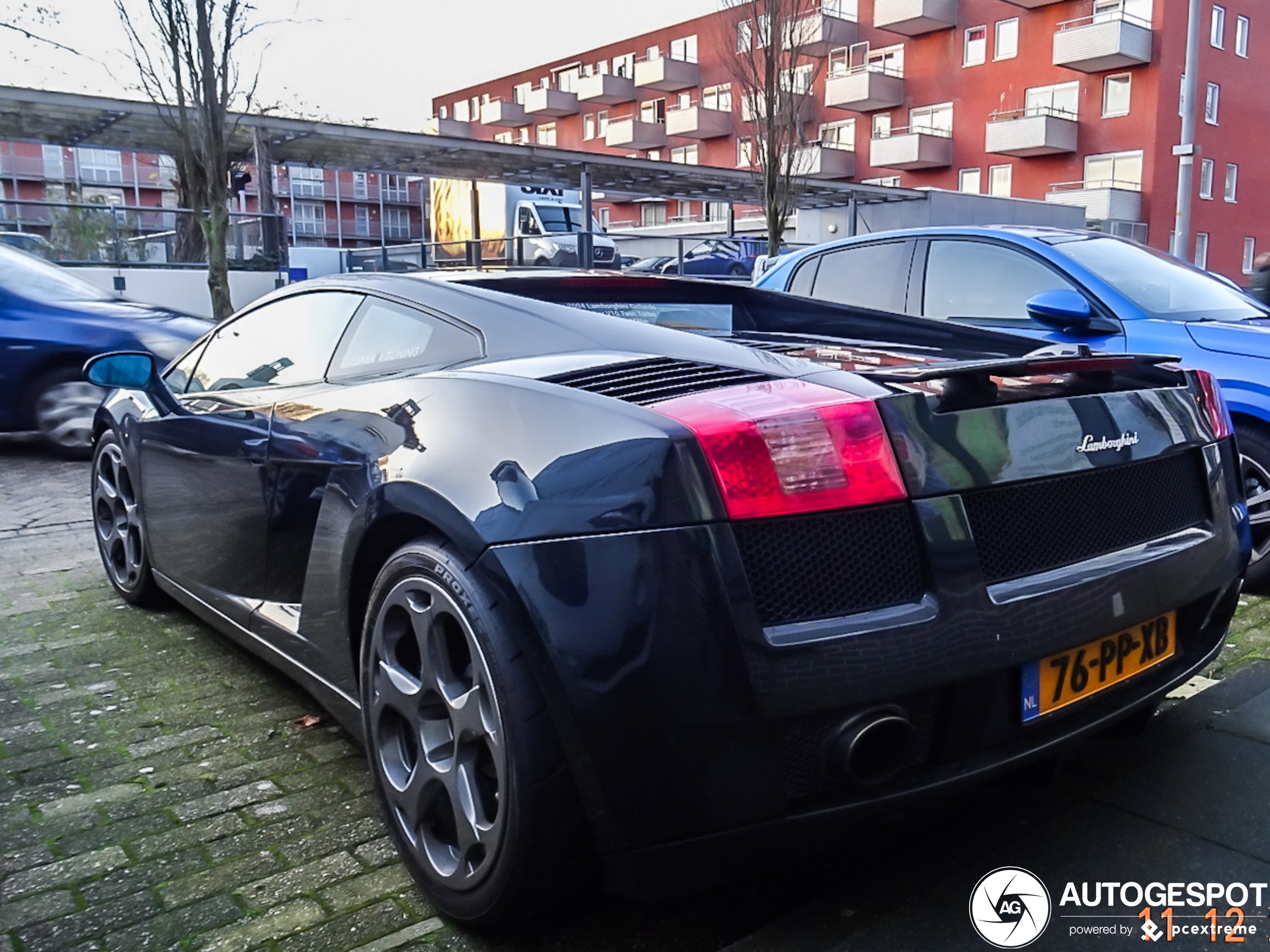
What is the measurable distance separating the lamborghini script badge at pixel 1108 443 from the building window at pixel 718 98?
50.1 m

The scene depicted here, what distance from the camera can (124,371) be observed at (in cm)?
376

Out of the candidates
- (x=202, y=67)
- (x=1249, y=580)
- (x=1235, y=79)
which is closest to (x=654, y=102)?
(x=1235, y=79)

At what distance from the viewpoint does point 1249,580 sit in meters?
4.43

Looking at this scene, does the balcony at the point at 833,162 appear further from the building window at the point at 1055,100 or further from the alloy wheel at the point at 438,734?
the alloy wheel at the point at 438,734

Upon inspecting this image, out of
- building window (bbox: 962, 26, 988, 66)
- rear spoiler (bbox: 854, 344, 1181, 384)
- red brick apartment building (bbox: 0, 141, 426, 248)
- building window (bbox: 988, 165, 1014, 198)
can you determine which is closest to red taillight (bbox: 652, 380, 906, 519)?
rear spoiler (bbox: 854, 344, 1181, 384)

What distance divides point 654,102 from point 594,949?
183 ft

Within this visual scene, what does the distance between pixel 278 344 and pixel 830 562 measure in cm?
217

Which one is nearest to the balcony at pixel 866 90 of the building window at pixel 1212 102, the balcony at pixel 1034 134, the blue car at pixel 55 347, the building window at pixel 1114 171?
the balcony at pixel 1034 134

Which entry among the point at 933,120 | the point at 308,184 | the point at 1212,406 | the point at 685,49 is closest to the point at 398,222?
the point at 308,184

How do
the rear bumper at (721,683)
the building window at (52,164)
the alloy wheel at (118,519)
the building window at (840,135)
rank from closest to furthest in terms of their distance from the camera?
1. the rear bumper at (721,683)
2. the alloy wheel at (118,519)
3. the building window at (840,135)
4. the building window at (52,164)

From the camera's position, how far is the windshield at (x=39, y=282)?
8.12 m

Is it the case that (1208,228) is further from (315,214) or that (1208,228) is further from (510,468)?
(315,214)

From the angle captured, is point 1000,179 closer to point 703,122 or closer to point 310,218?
point 703,122

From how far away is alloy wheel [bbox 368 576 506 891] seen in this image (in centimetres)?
205
